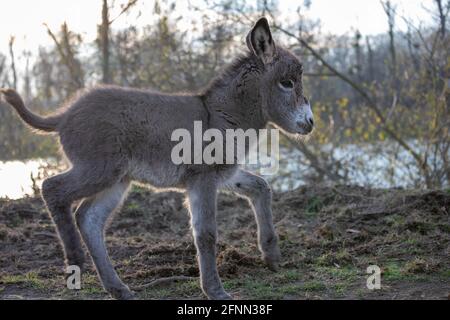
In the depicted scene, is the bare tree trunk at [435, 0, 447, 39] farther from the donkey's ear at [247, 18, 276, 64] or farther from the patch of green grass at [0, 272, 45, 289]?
the patch of green grass at [0, 272, 45, 289]

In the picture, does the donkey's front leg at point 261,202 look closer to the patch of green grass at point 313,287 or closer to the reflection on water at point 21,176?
the patch of green grass at point 313,287

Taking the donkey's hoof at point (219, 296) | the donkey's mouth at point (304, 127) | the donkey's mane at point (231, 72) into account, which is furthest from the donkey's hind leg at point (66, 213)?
the donkey's mouth at point (304, 127)

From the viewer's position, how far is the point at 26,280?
5.64 metres

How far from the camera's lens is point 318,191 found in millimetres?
8797

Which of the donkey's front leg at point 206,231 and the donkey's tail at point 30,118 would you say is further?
the donkey's tail at point 30,118

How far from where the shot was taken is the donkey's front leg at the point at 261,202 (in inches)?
237

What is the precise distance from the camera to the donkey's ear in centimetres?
579

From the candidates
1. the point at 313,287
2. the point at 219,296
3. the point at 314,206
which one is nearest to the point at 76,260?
the point at 219,296

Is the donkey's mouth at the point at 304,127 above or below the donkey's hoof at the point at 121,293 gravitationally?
above

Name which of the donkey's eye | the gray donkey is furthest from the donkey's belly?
the donkey's eye

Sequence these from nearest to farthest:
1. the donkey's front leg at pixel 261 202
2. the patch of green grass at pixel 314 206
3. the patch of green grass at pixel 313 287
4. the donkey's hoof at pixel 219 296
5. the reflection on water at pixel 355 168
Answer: the donkey's hoof at pixel 219 296 → the patch of green grass at pixel 313 287 → the donkey's front leg at pixel 261 202 → the patch of green grass at pixel 314 206 → the reflection on water at pixel 355 168

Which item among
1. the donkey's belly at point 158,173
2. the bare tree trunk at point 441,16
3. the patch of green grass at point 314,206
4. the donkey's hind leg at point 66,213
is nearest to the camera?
the donkey's hind leg at point 66,213
